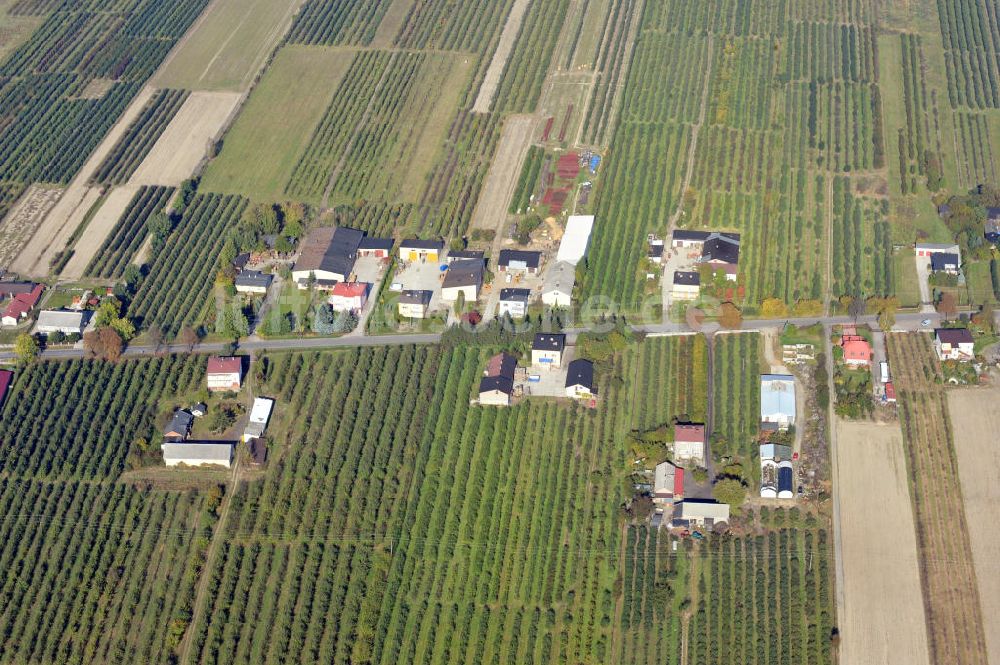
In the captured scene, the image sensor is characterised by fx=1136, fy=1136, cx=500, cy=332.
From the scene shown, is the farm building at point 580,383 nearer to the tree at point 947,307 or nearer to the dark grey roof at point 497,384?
the dark grey roof at point 497,384

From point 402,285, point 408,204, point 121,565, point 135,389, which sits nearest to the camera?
point 121,565

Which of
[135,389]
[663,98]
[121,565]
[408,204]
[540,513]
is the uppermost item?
[663,98]

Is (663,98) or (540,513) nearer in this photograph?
(540,513)

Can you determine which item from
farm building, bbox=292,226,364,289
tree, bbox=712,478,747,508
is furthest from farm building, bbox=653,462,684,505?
farm building, bbox=292,226,364,289

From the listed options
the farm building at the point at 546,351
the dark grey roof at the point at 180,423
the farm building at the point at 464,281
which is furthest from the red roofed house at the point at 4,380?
the farm building at the point at 546,351

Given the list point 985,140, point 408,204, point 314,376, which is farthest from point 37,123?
point 985,140

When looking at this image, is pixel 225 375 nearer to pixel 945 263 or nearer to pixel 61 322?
pixel 61 322

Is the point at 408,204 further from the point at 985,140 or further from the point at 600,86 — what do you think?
the point at 985,140
